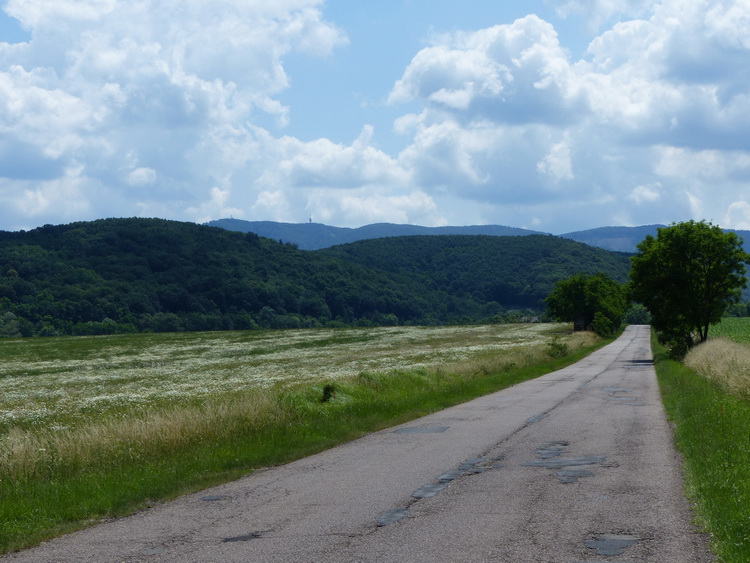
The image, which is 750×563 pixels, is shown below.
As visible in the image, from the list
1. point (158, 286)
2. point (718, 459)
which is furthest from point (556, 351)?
point (158, 286)

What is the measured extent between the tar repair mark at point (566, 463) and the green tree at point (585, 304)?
99.4m

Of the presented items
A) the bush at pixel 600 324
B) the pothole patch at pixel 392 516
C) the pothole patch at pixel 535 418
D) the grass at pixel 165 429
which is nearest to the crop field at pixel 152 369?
the grass at pixel 165 429

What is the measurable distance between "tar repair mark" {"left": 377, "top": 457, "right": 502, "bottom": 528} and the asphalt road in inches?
1.1

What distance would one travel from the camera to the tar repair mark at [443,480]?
9.05m

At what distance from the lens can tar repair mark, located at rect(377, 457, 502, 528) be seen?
9055 millimetres

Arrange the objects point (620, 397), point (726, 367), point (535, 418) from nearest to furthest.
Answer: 1. point (535, 418)
2. point (726, 367)
3. point (620, 397)

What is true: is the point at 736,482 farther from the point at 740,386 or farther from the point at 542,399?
the point at 542,399

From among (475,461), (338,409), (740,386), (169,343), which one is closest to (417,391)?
(338,409)

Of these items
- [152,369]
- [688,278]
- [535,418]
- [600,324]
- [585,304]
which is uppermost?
[688,278]

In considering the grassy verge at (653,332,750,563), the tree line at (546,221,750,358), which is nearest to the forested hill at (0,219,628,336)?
the tree line at (546,221,750,358)

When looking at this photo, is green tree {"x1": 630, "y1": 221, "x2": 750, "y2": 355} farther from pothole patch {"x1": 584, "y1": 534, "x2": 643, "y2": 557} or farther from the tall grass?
pothole patch {"x1": 584, "y1": 534, "x2": 643, "y2": 557}

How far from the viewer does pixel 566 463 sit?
12680 mm

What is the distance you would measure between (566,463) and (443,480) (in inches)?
102

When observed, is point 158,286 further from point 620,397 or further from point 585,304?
point 620,397
